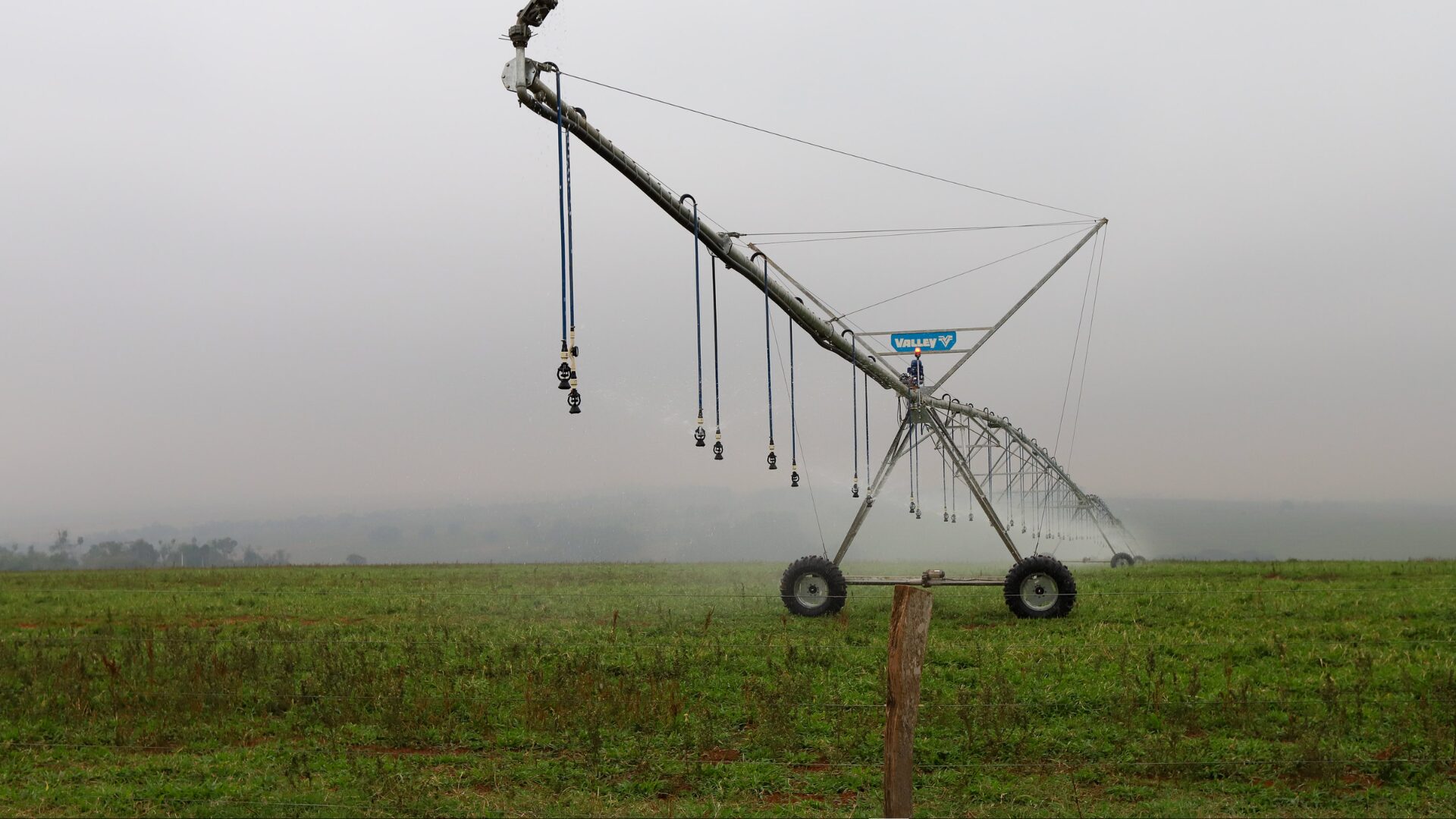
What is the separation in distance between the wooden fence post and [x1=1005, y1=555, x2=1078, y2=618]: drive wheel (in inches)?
453

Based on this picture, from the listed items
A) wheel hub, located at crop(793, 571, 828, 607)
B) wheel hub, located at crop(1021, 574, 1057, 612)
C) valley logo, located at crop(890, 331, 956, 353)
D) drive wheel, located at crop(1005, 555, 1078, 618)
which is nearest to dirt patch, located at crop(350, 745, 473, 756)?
wheel hub, located at crop(793, 571, 828, 607)

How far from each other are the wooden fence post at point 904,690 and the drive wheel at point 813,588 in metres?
11.0

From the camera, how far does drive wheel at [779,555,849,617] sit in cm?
1928

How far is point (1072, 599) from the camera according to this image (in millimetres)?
19031

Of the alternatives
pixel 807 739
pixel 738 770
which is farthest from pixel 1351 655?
pixel 738 770

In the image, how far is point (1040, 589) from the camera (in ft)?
63.4

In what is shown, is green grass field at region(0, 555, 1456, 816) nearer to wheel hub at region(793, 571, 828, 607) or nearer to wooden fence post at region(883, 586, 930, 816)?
wheel hub at region(793, 571, 828, 607)

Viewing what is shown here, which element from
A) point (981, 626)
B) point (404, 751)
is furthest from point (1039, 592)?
point (404, 751)

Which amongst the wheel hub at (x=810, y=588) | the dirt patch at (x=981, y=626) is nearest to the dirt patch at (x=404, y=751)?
the wheel hub at (x=810, y=588)

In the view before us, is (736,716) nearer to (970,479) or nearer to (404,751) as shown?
(404,751)

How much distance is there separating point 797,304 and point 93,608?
1882 cm

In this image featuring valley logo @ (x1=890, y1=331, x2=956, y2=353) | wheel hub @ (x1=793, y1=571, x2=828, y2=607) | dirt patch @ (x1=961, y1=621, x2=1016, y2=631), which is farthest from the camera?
valley logo @ (x1=890, y1=331, x2=956, y2=353)

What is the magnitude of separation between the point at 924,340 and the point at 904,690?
14.4 metres

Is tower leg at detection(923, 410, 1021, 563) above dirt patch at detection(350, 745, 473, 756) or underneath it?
above
